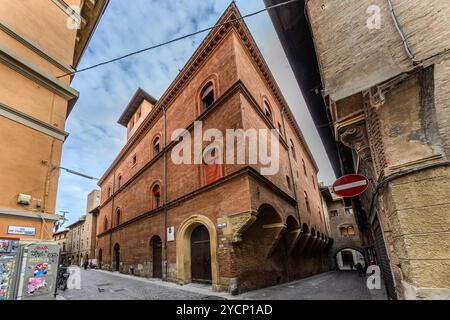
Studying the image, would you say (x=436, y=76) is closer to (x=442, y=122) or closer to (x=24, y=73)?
(x=442, y=122)

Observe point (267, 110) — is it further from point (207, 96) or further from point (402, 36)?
point (402, 36)

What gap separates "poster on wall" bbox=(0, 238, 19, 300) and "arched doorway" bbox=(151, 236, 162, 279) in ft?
29.1

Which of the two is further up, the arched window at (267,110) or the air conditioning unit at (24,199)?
the arched window at (267,110)

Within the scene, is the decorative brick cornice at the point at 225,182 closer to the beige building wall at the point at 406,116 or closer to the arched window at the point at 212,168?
the arched window at the point at 212,168

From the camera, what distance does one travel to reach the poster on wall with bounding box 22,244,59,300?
16.9 ft

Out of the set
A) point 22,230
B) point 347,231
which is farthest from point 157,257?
point 347,231

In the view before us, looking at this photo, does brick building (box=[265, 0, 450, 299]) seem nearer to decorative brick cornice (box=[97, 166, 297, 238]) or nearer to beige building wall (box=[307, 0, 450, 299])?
beige building wall (box=[307, 0, 450, 299])

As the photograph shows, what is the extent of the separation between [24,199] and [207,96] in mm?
9239

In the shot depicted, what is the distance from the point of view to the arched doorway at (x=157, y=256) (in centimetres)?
1314

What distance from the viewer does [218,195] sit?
9586mm

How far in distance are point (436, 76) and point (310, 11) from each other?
11.3 ft

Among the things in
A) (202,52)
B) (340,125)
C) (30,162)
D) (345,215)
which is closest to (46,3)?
(30,162)

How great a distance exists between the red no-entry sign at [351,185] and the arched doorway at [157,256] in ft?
38.6

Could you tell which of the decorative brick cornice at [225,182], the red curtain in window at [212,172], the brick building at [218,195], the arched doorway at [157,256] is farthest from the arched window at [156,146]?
the red curtain in window at [212,172]
